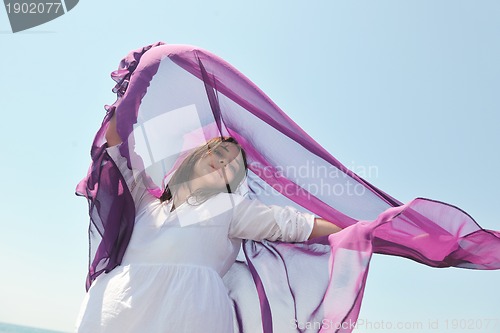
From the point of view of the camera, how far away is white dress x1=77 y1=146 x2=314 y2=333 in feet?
6.43

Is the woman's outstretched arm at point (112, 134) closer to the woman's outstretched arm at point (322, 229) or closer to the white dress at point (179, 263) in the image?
the white dress at point (179, 263)

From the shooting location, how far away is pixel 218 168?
245 cm

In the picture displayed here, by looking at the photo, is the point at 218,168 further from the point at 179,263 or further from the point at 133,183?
the point at 179,263

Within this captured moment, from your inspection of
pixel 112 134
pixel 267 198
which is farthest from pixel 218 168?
pixel 112 134

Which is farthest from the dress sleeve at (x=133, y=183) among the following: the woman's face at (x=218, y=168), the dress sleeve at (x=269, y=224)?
the dress sleeve at (x=269, y=224)

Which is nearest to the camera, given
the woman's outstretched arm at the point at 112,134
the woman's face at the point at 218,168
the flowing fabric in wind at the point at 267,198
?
the flowing fabric in wind at the point at 267,198

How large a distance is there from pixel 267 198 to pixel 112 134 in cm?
86

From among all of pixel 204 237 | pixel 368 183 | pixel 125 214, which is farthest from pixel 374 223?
pixel 125 214

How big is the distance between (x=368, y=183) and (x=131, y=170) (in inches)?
45.3

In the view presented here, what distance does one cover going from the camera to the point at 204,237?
2.18 metres

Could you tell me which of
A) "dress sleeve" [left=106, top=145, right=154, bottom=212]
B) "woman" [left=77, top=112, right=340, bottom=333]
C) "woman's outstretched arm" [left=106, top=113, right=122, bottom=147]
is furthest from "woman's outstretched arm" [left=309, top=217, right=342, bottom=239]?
"woman's outstretched arm" [left=106, top=113, right=122, bottom=147]

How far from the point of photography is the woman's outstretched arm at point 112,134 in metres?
2.27

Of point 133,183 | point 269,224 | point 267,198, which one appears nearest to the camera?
point 269,224

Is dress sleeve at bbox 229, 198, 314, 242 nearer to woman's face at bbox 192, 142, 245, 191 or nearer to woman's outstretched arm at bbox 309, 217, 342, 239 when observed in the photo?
woman's outstretched arm at bbox 309, 217, 342, 239
